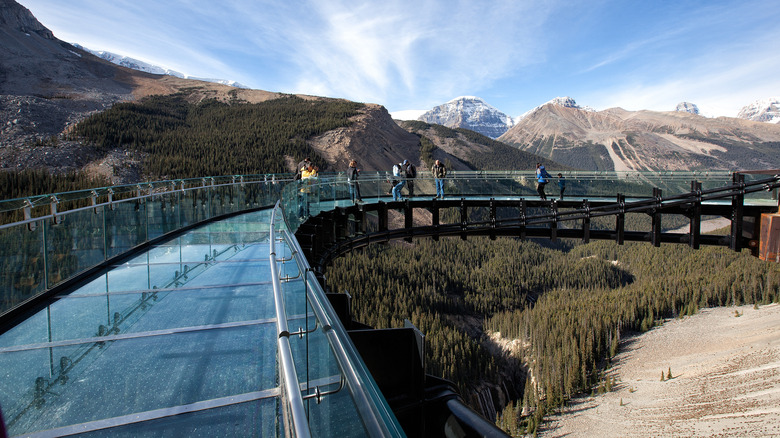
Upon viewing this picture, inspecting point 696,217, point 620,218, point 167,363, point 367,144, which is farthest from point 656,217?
point 367,144

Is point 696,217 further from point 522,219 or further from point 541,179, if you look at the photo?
point 522,219

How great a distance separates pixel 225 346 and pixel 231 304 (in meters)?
1.36

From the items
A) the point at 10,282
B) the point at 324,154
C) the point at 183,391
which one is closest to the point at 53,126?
the point at 324,154

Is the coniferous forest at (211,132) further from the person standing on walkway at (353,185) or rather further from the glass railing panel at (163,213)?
the glass railing panel at (163,213)

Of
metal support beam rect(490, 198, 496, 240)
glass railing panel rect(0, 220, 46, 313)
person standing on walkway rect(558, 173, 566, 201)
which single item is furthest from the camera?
person standing on walkway rect(558, 173, 566, 201)

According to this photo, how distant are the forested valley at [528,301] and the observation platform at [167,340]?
33796 millimetres

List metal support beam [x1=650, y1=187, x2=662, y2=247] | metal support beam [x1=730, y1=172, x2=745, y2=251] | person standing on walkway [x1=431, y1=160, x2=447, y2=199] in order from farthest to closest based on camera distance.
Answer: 1. person standing on walkway [x1=431, y1=160, x2=447, y2=199]
2. metal support beam [x1=650, y1=187, x2=662, y2=247]
3. metal support beam [x1=730, y1=172, x2=745, y2=251]

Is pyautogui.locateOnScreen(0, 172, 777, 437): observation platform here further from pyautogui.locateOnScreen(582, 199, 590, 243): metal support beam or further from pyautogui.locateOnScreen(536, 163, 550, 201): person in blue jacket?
pyautogui.locateOnScreen(582, 199, 590, 243): metal support beam

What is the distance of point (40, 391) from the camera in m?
3.54

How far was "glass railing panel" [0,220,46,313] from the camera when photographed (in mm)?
5590

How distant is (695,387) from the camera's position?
136 ft

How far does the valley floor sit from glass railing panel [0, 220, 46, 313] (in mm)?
40526

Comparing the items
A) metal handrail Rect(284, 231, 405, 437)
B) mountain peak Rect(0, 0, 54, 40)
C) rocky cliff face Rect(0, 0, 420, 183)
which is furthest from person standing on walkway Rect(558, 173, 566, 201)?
mountain peak Rect(0, 0, 54, 40)

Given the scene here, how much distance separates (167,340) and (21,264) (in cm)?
309
